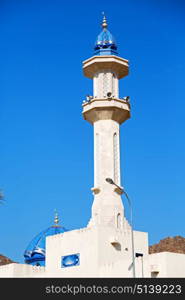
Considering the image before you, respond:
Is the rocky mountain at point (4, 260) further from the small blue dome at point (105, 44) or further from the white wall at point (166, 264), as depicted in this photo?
the white wall at point (166, 264)

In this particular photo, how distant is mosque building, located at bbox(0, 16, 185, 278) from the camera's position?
145 feet

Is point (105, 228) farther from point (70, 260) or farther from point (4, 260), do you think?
point (4, 260)

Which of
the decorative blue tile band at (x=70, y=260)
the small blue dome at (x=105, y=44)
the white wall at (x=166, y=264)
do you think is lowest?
the white wall at (x=166, y=264)

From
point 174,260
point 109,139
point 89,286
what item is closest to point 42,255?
point 109,139

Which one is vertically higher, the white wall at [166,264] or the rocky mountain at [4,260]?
the rocky mountain at [4,260]

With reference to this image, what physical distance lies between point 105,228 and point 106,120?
30.6ft

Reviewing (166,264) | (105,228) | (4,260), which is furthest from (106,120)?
(4,260)

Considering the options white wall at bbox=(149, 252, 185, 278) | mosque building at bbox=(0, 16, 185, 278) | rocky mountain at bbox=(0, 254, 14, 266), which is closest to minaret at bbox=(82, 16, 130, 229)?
mosque building at bbox=(0, 16, 185, 278)

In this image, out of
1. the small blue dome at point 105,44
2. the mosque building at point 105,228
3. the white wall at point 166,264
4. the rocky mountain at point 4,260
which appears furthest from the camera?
the rocky mountain at point 4,260

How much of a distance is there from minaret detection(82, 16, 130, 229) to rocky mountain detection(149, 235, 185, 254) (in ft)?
144

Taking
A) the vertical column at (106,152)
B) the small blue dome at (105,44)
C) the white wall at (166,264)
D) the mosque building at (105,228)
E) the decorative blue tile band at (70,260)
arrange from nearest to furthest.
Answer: the white wall at (166,264) < the mosque building at (105,228) < the decorative blue tile band at (70,260) < the vertical column at (106,152) < the small blue dome at (105,44)

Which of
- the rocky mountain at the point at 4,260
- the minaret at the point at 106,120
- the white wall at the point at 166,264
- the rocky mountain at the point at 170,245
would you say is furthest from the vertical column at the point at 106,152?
the rocky mountain at the point at 4,260

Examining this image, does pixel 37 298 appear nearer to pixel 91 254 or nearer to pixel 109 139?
pixel 91 254

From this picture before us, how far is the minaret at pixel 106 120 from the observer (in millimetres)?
49219
